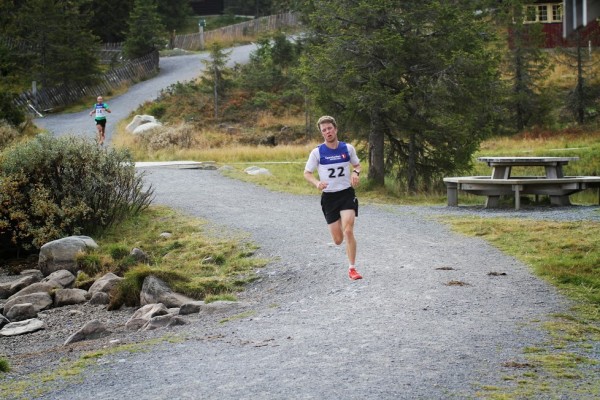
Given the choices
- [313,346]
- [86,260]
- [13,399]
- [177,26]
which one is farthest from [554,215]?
[177,26]

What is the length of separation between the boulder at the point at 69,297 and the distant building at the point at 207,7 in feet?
220

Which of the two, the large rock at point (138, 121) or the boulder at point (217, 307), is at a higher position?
the large rock at point (138, 121)

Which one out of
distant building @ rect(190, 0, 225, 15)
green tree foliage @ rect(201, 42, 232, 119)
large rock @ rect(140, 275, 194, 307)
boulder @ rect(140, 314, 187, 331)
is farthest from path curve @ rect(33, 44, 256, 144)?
boulder @ rect(140, 314, 187, 331)

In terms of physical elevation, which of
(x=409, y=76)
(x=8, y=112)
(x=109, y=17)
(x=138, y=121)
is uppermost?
(x=109, y=17)

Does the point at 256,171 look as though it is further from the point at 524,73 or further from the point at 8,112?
the point at 524,73

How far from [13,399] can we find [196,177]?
19015mm

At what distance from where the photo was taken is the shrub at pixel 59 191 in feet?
64.2

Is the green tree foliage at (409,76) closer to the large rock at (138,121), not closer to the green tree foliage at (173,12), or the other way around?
the large rock at (138,121)

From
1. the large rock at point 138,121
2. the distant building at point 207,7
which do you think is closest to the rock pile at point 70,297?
the large rock at point 138,121

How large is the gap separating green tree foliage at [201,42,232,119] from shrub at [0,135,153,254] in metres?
26.0

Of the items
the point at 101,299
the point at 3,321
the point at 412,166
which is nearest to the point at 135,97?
the point at 412,166

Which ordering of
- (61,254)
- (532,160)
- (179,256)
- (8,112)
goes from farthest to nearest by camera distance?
1. (8,112)
2. (532,160)
3. (61,254)
4. (179,256)

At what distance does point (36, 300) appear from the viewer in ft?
51.5

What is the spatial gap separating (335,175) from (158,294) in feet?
13.0
